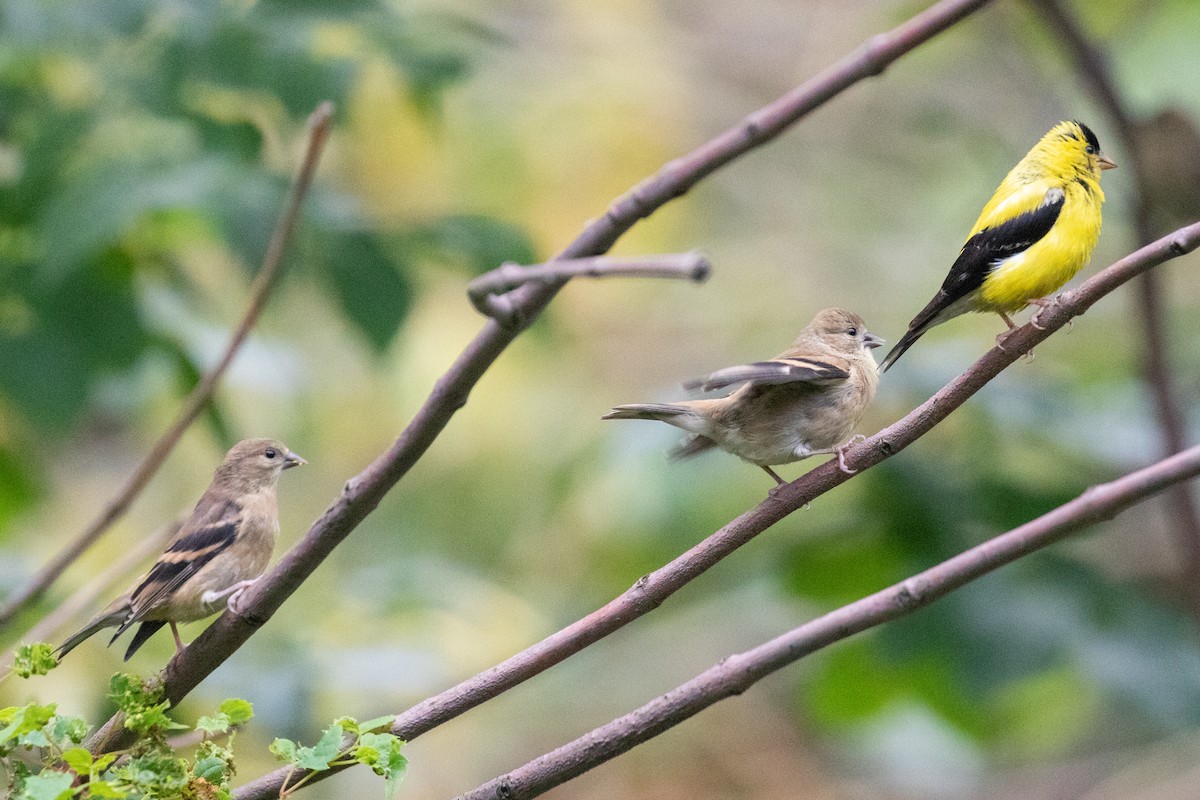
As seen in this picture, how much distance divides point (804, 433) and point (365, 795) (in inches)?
177

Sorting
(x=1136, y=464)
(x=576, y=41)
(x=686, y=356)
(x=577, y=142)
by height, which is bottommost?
(x=1136, y=464)

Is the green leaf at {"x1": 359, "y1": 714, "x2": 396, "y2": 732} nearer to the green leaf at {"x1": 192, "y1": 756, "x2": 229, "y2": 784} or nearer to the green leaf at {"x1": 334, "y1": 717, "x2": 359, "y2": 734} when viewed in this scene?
the green leaf at {"x1": 334, "y1": 717, "x2": 359, "y2": 734}

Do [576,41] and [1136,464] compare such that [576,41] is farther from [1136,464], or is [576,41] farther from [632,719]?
[632,719]

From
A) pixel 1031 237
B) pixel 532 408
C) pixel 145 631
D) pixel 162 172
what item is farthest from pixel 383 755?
pixel 532 408

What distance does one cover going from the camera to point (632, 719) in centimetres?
184

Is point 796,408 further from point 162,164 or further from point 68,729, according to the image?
point 162,164

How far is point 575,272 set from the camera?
1.33 m

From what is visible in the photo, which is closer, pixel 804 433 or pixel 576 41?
pixel 804 433

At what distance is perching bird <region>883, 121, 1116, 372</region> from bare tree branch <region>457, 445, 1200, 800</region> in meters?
0.78

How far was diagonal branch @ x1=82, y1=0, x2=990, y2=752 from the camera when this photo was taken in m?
1.48

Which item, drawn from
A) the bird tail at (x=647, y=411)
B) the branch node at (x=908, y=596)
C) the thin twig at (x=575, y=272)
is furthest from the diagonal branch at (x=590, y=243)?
the bird tail at (x=647, y=411)

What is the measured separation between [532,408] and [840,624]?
23.5ft

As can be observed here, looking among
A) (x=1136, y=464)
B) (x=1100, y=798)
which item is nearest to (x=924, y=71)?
(x=1136, y=464)

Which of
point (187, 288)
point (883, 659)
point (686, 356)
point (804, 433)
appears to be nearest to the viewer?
point (804, 433)
